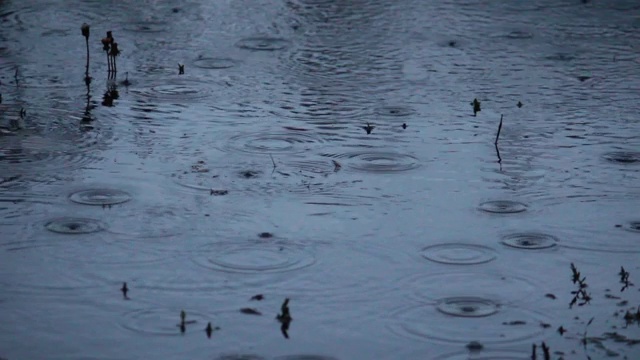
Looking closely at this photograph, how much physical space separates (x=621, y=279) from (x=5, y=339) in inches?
85.5

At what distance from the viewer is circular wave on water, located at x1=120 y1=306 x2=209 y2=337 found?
3497 mm

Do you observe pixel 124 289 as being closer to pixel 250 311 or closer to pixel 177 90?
pixel 250 311

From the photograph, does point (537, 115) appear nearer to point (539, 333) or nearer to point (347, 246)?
point (347, 246)

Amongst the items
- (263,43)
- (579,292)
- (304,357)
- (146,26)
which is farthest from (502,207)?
(146,26)

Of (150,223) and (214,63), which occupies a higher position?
(214,63)

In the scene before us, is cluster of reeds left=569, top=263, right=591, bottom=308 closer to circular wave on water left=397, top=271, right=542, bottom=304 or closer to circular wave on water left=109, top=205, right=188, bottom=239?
circular wave on water left=397, top=271, right=542, bottom=304

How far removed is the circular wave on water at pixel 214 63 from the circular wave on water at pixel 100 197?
2.41 m

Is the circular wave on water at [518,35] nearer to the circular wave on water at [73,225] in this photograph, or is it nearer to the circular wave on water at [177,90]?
the circular wave on water at [177,90]

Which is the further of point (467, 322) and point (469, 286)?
point (469, 286)

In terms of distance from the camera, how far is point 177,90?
6508mm

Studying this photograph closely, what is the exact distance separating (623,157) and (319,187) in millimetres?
1588

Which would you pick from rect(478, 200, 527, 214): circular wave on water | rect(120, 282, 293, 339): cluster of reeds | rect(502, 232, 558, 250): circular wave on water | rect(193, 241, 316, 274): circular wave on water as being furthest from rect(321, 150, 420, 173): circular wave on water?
rect(120, 282, 293, 339): cluster of reeds

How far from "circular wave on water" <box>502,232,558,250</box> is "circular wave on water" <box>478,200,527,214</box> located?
27cm

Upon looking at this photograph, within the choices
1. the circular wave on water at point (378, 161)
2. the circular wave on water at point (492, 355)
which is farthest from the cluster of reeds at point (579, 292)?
the circular wave on water at point (378, 161)
